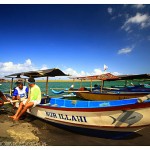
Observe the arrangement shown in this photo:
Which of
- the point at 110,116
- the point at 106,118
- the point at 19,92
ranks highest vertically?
the point at 19,92

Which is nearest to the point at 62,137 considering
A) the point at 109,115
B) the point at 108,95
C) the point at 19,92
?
the point at 109,115

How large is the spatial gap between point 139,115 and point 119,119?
77cm

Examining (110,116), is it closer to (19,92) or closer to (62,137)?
(62,137)

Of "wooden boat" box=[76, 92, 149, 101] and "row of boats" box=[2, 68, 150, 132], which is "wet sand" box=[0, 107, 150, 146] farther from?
"wooden boat" box=[76, 92, 149, 101]

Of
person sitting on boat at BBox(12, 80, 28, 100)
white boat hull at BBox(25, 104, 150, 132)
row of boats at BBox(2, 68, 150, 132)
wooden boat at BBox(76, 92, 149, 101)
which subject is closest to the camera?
row of boats at BBox(2, 68, 150, 132)

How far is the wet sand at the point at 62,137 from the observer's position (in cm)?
669

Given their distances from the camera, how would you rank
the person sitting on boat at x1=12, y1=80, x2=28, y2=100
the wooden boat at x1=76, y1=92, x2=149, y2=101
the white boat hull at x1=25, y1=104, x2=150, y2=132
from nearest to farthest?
the white boat hull at x1=25, y1=104, x2=150, y2=132
the person sitting on boat at x1=12, y1=80, x2=28, y2=100
the wooden boat at x1=76, y1=92, x2=149, y2=101

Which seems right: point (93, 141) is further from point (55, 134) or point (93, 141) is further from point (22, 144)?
point (22, 144)

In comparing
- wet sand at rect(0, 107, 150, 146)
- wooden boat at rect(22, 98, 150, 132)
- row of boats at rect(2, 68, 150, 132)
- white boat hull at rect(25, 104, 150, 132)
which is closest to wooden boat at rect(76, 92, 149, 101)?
wet sand at rect(0, 107, 150, 146)

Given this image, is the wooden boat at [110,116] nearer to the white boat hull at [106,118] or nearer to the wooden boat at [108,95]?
the white boat hull at [106,118]

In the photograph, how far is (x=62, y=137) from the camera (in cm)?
743

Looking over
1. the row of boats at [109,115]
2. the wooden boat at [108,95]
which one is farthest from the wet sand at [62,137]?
the wooden boat at [108,95]

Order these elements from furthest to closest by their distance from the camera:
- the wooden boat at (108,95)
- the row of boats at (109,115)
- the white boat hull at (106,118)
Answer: the wooden boat at (108,95) < the white boat hull at (106,118) < the row of boats at (109,115)

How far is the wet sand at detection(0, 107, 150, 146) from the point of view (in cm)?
669
